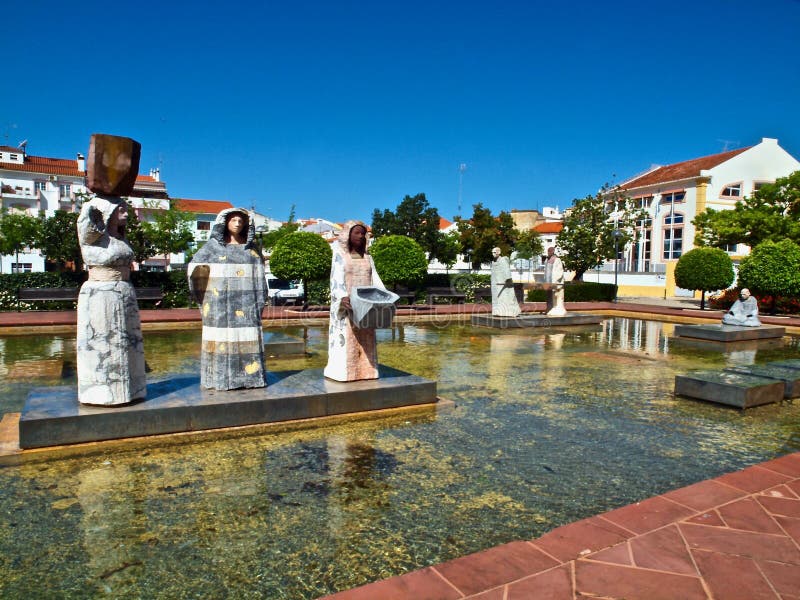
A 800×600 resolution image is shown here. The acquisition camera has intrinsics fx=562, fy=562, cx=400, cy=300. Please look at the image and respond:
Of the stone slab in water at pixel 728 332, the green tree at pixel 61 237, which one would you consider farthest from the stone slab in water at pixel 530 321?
the green tree at pixel 61 237

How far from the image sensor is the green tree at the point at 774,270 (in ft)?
59.0

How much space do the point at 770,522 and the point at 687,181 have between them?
39.3 meters

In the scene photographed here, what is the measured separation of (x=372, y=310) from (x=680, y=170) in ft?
137

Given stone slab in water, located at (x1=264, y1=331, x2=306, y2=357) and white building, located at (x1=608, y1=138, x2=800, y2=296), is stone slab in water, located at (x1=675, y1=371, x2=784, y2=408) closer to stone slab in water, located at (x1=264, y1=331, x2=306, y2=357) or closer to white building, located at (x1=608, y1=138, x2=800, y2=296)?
stone slab in water, located at (x1=264, y1=331, x2=306, y2=357)

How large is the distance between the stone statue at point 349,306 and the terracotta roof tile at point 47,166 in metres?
48.5

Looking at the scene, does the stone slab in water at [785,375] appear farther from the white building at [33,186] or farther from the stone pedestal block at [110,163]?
the white building at [33,186]

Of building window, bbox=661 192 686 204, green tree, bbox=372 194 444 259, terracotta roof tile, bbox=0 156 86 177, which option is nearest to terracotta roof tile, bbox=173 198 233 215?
terracotta roof tile, bbox=0 156 86 177

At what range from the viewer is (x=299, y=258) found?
57.6ft

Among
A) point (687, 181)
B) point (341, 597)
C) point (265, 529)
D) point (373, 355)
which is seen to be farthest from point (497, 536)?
point (687, 181)

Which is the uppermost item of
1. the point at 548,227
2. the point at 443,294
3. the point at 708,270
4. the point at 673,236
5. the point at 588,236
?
the point at 548,227

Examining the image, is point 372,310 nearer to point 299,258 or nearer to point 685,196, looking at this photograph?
point 299,258

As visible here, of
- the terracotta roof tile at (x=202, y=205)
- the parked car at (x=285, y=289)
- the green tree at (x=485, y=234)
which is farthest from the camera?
the terracotta roof tile at (x=202, y=205)

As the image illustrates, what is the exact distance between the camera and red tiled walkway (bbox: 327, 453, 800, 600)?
2785 millimetres

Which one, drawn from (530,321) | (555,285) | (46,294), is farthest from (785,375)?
(46,294)
